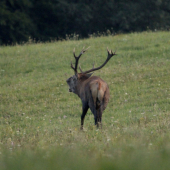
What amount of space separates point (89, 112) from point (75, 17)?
84.9 ft

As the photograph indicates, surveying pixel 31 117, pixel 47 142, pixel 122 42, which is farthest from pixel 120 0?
pixel 47 142

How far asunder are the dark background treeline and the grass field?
13175 mm

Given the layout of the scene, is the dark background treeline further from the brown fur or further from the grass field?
the brown fur

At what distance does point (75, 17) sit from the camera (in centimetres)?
3584

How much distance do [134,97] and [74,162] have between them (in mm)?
8315

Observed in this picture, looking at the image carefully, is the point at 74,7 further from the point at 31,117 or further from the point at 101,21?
the point at 31,117

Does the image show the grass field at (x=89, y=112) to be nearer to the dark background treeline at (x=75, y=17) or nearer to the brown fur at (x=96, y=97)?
the brown fur at (x=96, y=97)

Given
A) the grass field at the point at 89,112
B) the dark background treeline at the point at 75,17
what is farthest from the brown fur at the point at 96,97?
the dark background treeline at the point at 75,17

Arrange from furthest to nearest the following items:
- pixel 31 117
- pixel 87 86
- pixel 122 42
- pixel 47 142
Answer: pixel 122 42 < pixel 31 117 < pixel 87 86 < pixel 47 142

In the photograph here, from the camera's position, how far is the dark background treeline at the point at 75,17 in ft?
112

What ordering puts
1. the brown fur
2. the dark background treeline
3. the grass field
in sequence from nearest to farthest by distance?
the grass field
the brown fur
the dark background treeline

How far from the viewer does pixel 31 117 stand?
432 inches

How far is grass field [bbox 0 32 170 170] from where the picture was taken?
417 cm

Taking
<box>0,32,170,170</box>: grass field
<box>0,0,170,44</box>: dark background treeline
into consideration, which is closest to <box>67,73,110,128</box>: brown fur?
<box>0,32,170,170</box>: grass field
